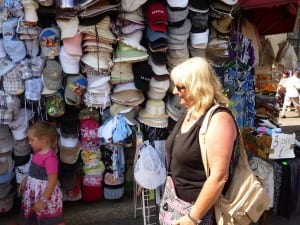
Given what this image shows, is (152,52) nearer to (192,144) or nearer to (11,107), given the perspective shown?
(11,107)

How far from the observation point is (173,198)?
2.12 metres

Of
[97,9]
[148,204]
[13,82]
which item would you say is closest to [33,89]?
[13,82]

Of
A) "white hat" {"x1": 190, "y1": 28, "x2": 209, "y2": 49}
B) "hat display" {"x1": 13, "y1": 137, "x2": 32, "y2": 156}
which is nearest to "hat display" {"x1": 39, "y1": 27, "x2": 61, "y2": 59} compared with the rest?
"hat display" {"x1": 13, "y1": 137, "x2": 32, "y2": 156}

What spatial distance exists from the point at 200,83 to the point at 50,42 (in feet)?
5.37

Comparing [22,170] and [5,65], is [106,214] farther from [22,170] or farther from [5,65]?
[5,65]

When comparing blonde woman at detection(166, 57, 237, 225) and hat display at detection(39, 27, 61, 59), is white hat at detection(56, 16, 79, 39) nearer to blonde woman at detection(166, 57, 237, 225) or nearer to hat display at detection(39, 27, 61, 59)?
hat display at detection(39, 27, 61, 59)

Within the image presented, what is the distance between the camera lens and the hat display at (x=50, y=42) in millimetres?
3062

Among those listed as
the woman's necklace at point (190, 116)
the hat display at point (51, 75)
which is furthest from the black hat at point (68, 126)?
the woman's necklace at point (190, 116)

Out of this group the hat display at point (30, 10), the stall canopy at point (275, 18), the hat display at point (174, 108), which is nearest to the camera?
Answer: the hat display at point (30, 10)

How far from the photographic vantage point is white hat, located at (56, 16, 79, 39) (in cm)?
302

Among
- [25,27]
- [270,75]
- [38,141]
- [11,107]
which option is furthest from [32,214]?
[270,75]

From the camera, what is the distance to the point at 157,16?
3117 mm

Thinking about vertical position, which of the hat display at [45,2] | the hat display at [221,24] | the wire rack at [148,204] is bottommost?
the wire rack at [148,204]

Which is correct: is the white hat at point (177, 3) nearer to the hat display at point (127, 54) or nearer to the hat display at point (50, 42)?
the hat display at point (127, 54)
